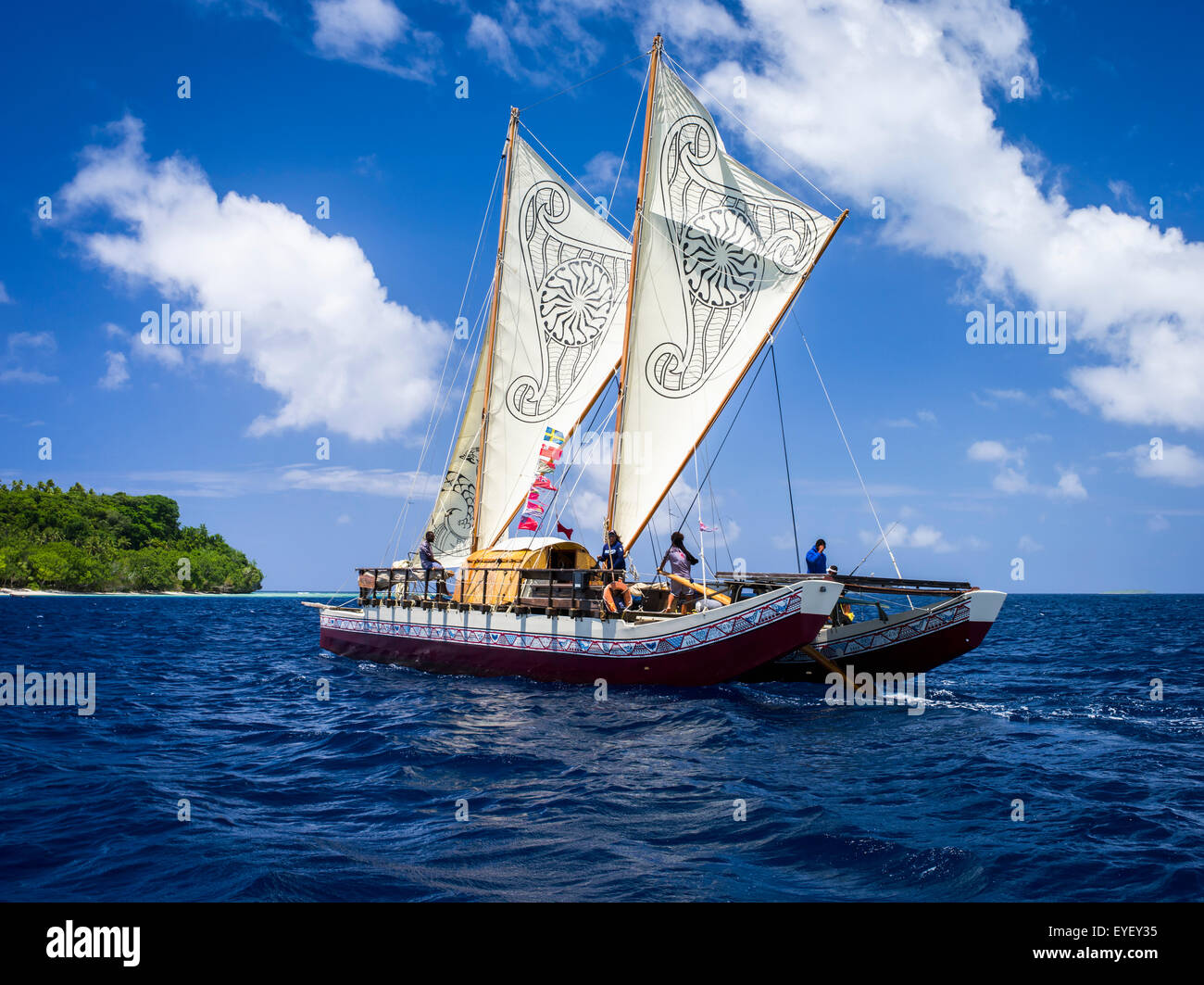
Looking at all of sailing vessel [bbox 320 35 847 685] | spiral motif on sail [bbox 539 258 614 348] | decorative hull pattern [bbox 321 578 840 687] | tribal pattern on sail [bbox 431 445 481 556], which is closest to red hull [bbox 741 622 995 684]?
decorative hull pattern [bbox 321 578 840 687]

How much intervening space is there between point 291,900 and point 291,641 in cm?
3513

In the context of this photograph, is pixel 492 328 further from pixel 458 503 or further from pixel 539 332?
pixel 458 503

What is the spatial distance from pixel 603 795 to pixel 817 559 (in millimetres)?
12077

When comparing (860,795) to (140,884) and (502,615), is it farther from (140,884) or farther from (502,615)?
(502,615)

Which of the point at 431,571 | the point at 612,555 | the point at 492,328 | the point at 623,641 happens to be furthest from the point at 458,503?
the point at 623,641

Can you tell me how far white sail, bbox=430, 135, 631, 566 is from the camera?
82.7ft

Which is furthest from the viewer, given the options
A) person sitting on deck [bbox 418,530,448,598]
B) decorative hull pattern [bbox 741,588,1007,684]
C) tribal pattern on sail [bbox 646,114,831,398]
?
person sitting on deck [bbox 418,530,448,598]

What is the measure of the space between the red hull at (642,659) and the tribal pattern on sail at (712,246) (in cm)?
748

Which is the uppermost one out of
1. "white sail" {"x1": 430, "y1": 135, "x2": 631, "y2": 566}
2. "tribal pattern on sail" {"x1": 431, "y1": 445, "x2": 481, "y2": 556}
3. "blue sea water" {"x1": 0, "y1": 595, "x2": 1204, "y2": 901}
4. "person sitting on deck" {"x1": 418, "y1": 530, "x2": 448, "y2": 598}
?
"white sail" {"x1": 430, "y1": 135, "x2": 631, "y2": 566}

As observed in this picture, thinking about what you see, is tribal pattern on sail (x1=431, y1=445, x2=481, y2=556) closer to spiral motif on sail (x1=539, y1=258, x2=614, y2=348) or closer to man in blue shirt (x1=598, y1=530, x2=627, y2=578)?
spiral motif on sail (x1=539, y1=258, x2=614, y2=348)

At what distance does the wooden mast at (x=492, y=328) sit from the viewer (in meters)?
26.7

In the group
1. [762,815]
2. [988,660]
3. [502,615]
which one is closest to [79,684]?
[502,615]

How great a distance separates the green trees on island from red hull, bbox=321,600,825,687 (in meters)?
99.4

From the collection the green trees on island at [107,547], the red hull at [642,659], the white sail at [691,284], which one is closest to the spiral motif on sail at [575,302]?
the white sail at [691,284]
